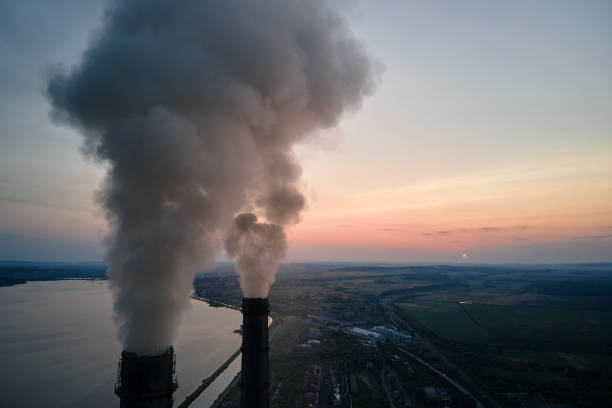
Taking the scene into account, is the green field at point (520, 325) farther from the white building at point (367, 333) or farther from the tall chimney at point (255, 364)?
the tall chimney at point (255, 364)

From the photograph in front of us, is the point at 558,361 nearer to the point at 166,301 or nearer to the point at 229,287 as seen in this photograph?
the point at 166,301

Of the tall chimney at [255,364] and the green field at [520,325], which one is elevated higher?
the tall chimney at [255,364]

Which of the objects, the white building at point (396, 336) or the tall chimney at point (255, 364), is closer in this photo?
the tall chimney at point (255, 364)

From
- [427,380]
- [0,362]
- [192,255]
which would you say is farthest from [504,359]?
[0,362]

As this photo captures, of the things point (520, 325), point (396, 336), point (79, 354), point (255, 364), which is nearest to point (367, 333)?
point (396, 336)

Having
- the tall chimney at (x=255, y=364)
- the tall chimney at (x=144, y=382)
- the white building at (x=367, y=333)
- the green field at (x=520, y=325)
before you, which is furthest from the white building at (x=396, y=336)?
the tall chimney at (x=144, y=382)

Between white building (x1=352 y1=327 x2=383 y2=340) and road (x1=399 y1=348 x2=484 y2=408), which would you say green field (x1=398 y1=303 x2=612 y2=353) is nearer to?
white building (x1=352 y1=327 x2=383 y2=340)
